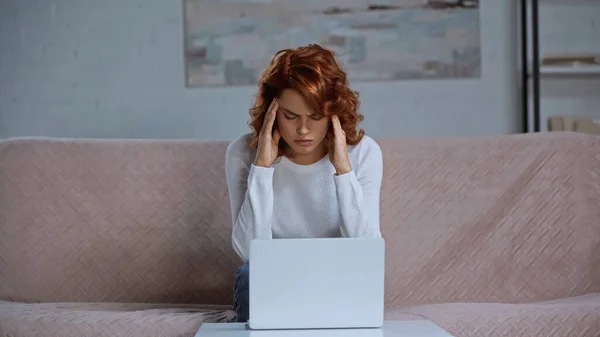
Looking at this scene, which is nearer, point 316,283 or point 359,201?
point 316,283

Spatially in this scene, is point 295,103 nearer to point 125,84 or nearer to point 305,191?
point 305,191

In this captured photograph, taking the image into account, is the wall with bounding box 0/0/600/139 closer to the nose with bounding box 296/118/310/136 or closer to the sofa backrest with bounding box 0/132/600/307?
→ the sofa backrest with bounding box 0/132/600/307

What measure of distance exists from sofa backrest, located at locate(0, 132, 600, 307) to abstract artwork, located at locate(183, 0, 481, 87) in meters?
0.75

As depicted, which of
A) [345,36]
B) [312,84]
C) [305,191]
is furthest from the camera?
[345,36]

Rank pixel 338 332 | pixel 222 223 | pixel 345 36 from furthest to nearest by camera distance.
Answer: pixel 345 36 → pixel 222 223 → pixel 338 332

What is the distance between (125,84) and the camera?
2.92m

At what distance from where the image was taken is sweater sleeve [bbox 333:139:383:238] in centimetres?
175

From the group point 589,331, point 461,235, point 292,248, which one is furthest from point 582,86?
point 292,248

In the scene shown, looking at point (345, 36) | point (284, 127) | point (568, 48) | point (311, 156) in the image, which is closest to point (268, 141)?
point (284, 127)

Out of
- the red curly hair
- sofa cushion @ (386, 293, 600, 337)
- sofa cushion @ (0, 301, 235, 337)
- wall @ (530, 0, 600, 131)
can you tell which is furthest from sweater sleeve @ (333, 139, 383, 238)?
wall @ (530, 0, 600, 131)

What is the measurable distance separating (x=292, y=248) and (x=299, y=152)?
57cm

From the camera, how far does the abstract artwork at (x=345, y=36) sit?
2.89 m

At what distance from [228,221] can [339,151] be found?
21.4 inches

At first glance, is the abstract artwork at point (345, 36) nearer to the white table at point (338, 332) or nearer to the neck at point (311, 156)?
the neck at point (311, 156)
